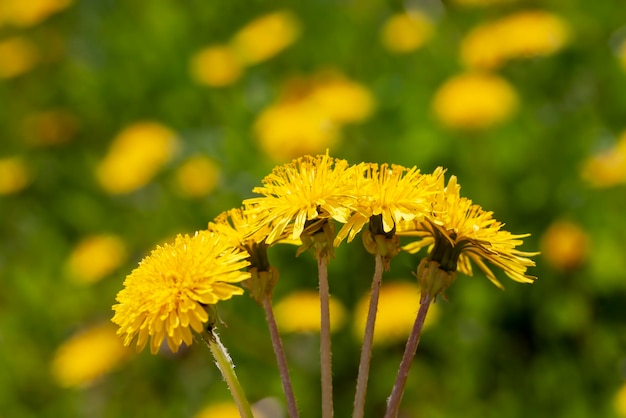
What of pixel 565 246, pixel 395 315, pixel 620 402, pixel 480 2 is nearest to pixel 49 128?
pixel 480 2

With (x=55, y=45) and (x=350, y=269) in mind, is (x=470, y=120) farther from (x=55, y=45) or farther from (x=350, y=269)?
(x=55, y=45)

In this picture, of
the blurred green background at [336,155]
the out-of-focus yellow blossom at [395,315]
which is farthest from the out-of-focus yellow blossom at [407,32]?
the out-of-focus yellow blossom at [395,315]

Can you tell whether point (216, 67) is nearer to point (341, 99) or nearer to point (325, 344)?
point (341, 99)

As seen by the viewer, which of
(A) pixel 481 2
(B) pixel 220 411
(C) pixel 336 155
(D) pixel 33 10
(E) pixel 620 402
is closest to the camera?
(E) pixel 620 402

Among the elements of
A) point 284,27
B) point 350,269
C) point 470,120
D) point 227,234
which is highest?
point 227,234

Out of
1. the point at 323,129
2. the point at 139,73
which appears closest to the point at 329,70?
the point at 323,129

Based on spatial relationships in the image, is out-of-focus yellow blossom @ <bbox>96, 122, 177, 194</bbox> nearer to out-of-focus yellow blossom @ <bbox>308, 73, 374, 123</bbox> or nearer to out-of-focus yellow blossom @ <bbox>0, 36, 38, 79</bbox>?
out-of-focus yellow blossom @ <bbox>308, 73, 374, 123</bbox>

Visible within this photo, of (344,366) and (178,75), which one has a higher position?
(178,75)
